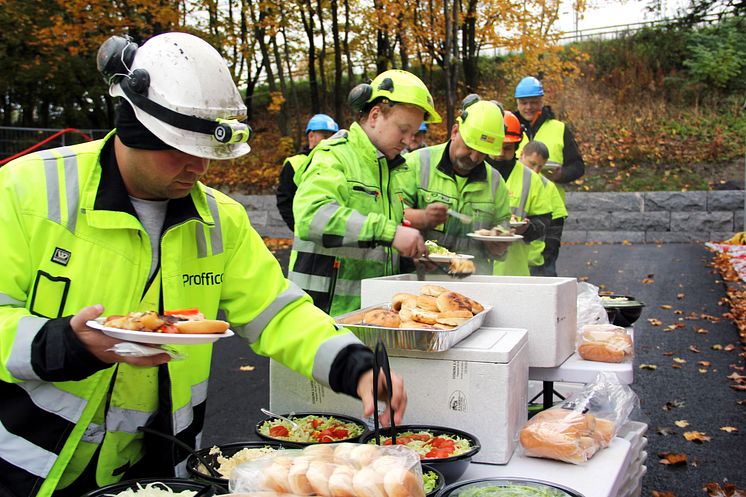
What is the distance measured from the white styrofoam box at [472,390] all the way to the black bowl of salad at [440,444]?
0.10 m

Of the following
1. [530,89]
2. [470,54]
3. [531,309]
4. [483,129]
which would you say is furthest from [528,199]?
[470,54]

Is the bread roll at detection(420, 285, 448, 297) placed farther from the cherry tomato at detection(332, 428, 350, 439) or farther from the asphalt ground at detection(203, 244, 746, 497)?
the asphalt ground at detection(203, 244, 746, 497)

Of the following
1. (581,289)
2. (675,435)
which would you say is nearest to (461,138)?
(581,289)

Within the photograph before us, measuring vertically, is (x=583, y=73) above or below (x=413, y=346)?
above

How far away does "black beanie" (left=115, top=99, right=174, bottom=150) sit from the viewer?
6.84 feet

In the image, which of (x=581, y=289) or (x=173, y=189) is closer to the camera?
(x=173, y=189)

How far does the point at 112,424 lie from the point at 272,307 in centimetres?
61

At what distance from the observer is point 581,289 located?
4.47 m

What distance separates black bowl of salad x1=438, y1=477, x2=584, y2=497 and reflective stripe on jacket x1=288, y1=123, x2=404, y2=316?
5.20 ft

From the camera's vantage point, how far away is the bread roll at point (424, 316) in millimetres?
2725

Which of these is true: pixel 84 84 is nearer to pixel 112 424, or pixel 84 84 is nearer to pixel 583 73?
pixel 583 73

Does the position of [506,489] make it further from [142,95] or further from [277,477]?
[142,95]

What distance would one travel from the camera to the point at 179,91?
204 cm

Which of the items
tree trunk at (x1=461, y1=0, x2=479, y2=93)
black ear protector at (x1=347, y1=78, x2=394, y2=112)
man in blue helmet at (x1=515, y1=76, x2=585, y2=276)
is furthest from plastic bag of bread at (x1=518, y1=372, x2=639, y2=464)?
tree trunk at (x1=461, y1=0, x2=479, y2=93)
